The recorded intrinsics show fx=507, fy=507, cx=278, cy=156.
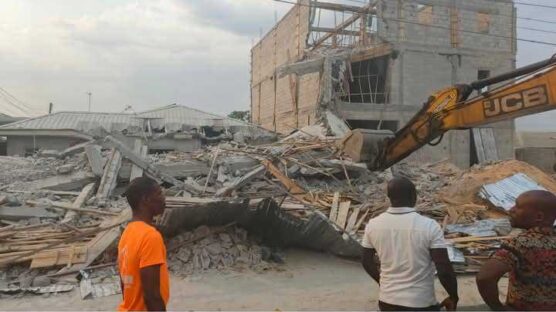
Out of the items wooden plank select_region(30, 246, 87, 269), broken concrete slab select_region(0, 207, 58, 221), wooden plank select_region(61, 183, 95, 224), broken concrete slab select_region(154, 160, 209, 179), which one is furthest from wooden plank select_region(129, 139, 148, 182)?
wooden plank select_region(30, 246, 87, 269)

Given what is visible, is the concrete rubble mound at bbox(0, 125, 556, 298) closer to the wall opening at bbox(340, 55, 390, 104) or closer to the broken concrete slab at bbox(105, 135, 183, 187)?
the broken concrete slab at bbox(105, 135, 183, 187)

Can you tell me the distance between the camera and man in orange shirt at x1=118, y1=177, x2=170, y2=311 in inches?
104

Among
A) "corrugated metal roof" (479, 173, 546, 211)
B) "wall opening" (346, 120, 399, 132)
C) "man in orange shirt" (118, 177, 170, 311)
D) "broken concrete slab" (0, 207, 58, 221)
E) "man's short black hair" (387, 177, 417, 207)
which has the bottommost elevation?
"broken concrete slab" (0, 207, 58, 221)

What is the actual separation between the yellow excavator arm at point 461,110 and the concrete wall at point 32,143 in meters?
21.3

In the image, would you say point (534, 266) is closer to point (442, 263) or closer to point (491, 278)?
point (491, 278)

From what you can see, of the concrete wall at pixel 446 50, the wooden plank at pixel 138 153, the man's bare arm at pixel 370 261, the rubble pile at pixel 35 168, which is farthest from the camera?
Result: the concrete wall at pixel 446 50

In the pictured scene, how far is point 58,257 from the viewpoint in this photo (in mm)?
7395

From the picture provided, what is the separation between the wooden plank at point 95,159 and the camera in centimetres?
1233

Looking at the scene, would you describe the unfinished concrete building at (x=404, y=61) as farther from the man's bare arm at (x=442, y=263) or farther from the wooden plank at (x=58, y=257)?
the man's bare arm at (x=442, y=263)

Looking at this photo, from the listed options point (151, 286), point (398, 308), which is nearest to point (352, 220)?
point (398, 308)

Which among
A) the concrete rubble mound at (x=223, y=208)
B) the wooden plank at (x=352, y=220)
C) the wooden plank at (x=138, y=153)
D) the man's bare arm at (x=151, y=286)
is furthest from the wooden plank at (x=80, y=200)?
the man's bare arm at (x=151, y=286)

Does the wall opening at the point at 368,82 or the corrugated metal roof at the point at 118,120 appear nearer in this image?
the wall opening at the point at 368,82

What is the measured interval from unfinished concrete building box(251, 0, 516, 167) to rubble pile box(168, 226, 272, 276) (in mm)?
10878

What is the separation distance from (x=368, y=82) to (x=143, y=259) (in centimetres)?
2024
